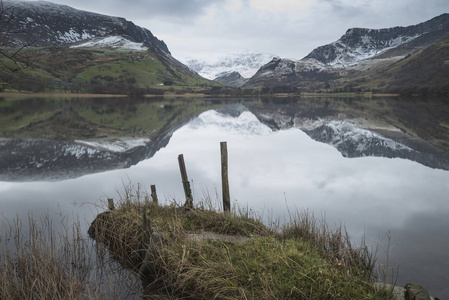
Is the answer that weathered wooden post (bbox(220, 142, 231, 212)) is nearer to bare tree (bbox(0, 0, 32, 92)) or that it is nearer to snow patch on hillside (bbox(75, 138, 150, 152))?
bare tree (bbox(0, 0, 32, 92))

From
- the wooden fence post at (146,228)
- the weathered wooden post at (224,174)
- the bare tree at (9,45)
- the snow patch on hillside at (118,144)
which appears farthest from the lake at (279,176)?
the bare tree at (9,45)

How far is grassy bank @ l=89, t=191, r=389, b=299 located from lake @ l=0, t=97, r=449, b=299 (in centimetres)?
113

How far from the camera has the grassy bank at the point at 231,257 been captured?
7395 mm

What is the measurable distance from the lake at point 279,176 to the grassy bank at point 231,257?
1133 millimetres

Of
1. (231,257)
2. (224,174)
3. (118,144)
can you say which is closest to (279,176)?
(224,174)

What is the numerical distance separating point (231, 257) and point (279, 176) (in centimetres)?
1394

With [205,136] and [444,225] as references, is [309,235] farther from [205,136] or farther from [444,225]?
[205,136]

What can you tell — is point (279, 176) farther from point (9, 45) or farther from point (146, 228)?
point (9, 45)

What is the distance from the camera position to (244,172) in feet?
75.9

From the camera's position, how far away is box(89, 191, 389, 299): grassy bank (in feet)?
24.3

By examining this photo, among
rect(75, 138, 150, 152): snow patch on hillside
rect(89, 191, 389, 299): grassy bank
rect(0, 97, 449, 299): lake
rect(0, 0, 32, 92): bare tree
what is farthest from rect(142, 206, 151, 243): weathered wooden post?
rect(75, 138, 150, 152): snow patch on hillside

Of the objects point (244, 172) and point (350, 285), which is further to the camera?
point (244, 172)

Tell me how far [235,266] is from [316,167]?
18.4 metres

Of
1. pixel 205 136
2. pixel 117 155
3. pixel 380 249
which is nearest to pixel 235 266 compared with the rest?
pixel 380 249
